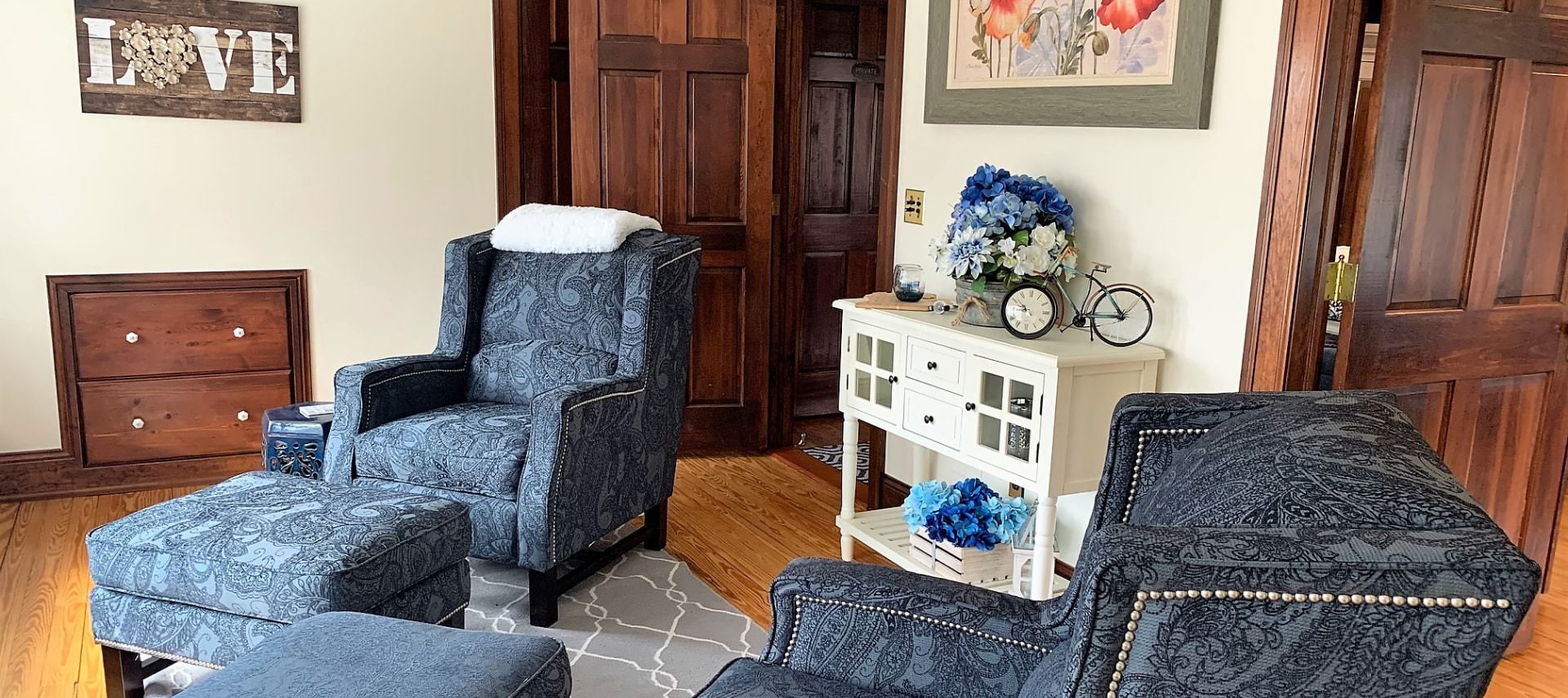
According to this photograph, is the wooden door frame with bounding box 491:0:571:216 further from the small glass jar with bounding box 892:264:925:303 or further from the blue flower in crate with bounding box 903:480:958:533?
the blue flower in crate with bounding box 903:480:958:533

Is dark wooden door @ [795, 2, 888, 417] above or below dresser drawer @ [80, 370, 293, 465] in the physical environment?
above

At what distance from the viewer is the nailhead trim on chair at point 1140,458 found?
5.06 feet

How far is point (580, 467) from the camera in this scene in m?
2.89

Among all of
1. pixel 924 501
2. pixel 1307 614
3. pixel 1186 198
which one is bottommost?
pixel 924 501

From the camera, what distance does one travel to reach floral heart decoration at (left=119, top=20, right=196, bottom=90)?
3.76 meters

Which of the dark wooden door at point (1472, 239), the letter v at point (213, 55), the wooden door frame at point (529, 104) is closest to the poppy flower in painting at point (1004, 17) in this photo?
the dark wooden door at point (1472, 239)

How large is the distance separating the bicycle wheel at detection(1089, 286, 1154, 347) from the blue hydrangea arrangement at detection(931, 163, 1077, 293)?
13 centimetres

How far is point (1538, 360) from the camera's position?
2838mm

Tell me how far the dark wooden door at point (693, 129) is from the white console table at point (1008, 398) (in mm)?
1277

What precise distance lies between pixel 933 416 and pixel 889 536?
50cm

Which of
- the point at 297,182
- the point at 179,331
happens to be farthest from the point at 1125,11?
the point at 179,331

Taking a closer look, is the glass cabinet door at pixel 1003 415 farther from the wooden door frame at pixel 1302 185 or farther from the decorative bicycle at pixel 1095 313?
the wooden door frame at pixel 1302 185

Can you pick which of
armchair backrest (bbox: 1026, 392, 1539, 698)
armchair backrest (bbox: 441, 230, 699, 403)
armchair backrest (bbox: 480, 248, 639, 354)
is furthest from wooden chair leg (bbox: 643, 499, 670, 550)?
armchair backrest (bbox: 1026, 392, 1539, 698)

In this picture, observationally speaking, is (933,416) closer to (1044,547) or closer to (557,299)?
(1044,547)
